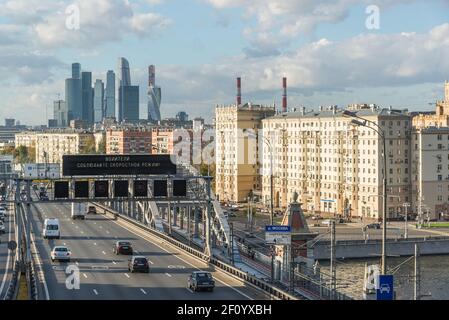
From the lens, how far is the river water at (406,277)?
4850 centimetres

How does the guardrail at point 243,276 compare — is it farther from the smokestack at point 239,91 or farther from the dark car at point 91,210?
the smokestack at point 239,91

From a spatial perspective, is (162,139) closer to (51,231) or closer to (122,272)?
(51,231)

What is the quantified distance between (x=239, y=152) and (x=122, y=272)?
266 feet

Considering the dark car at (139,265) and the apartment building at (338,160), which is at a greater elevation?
the apartment building at (338,160)

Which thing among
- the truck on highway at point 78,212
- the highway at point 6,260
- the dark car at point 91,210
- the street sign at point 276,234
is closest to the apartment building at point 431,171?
the dark car at point 91,210

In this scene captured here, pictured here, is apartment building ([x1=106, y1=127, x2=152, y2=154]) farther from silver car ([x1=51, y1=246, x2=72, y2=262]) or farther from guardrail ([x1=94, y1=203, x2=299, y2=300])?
silver car ([x1=51, y1=246, x2=72, y2=262])

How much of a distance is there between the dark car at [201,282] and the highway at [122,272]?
0.24 meters

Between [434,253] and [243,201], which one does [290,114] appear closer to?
[243,201]

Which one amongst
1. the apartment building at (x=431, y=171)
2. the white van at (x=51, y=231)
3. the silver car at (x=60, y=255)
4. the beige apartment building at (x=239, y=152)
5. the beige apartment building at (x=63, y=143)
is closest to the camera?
the silver car at (x=60, y=255)

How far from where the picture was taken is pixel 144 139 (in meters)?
170

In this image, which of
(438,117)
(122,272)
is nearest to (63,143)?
(438,117)

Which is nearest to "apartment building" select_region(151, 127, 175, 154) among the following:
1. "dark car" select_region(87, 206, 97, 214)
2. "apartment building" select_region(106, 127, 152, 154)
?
"apartment building" select_region(106, 127, 152, 154)

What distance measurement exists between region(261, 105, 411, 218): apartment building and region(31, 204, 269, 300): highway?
30876 millimetres
